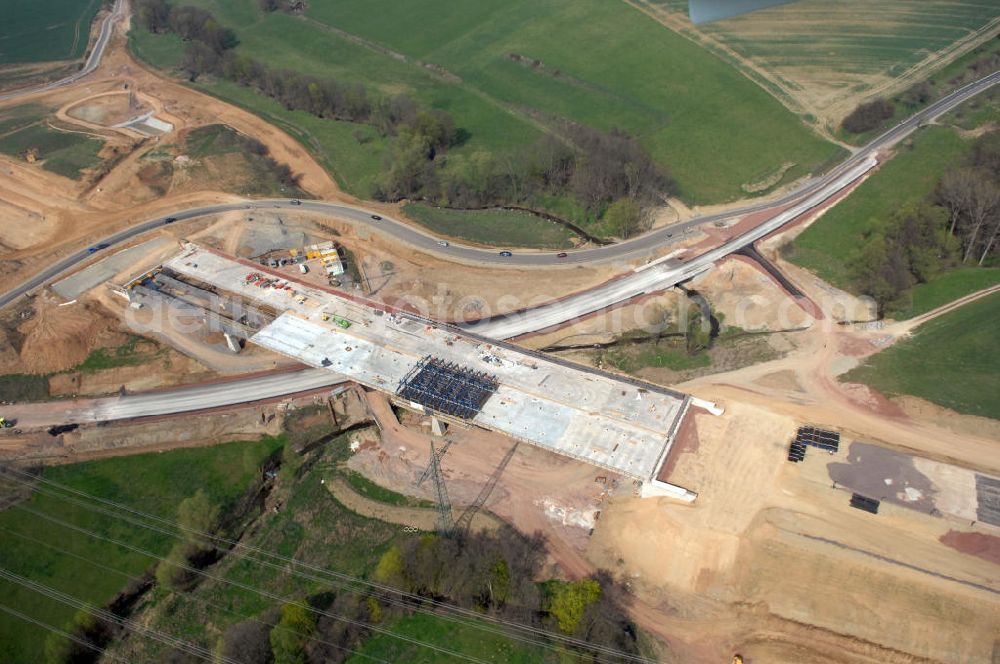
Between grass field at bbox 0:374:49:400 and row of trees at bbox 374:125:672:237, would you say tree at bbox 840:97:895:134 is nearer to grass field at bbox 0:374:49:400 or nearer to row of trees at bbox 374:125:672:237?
row of trees at bbox 374:125:672:237

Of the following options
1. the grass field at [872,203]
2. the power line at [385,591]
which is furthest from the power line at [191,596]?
the grass field at [872,203]

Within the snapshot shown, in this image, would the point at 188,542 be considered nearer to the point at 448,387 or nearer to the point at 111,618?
the point at 111,618

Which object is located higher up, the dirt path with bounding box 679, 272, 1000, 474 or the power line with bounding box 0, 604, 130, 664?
the dirt path with bounding box 679, 272, 1000, 474

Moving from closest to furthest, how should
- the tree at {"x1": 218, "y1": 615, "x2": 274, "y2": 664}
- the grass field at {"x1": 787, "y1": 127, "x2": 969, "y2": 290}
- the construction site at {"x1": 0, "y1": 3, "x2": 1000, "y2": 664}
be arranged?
the tree at {"x1": 218, "y1": 615, "x2": 274, "y2": 664}, the construction site at {"x1": 0, "y1": 3, "x2": 1000, "y2": 664}, the grass field at {"x1": 787, "y1": 127, "x2": 969, "y2": 290}

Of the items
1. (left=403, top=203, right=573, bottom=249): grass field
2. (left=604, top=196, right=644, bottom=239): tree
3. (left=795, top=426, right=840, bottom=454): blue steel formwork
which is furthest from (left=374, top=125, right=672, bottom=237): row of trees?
(left=795, top=426, right=840, bottom=454): blue steel formwork

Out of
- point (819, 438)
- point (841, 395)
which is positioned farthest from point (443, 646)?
point (841, 395)

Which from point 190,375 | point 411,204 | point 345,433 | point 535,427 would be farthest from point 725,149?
point 190,375

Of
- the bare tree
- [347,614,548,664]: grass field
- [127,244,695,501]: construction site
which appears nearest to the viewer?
[347,614,548,664]: grass field

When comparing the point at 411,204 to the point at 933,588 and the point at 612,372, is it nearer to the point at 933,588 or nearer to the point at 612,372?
the point at 612,372
